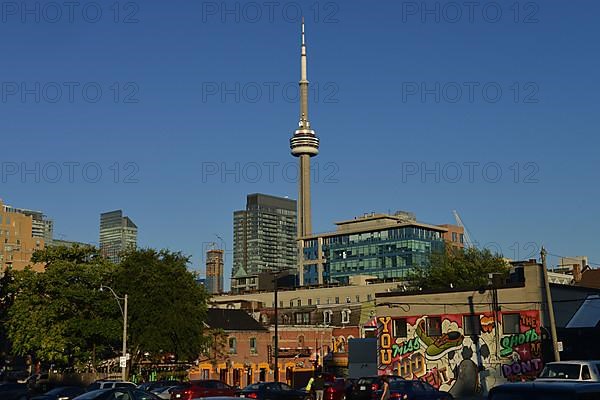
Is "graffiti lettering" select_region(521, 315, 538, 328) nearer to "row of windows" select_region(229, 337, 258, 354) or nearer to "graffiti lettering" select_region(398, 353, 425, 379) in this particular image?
"graffiti lettering" select_region(398, 353, 425, 379)

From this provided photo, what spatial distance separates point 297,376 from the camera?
8456 cm

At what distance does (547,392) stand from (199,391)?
30.3 m

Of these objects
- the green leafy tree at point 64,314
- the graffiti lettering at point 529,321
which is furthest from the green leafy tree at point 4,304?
the graffiti lettering at point 529,321

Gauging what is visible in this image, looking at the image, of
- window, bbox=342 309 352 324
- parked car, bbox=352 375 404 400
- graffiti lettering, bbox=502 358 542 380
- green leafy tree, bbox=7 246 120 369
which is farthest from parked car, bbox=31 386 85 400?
window, bbox=342 309 352 324

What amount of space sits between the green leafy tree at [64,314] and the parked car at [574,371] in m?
48.3

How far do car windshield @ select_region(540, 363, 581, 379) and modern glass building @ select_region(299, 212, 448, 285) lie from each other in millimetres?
146733

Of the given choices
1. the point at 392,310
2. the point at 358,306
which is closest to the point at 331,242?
the point at 358,306

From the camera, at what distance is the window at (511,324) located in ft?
171

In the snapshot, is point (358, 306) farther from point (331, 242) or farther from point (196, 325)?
point (331, 242)

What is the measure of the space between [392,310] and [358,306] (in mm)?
49053

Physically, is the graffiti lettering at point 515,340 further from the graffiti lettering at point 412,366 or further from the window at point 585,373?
the window at point 585,373

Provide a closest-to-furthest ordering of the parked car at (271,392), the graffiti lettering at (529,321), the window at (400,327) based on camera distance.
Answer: the parked car at (271,392)
the graffiti lettering at (529,321)
the window at (400,327)

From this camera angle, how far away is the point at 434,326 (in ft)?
185

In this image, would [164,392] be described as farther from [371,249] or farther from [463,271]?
[371,249]
